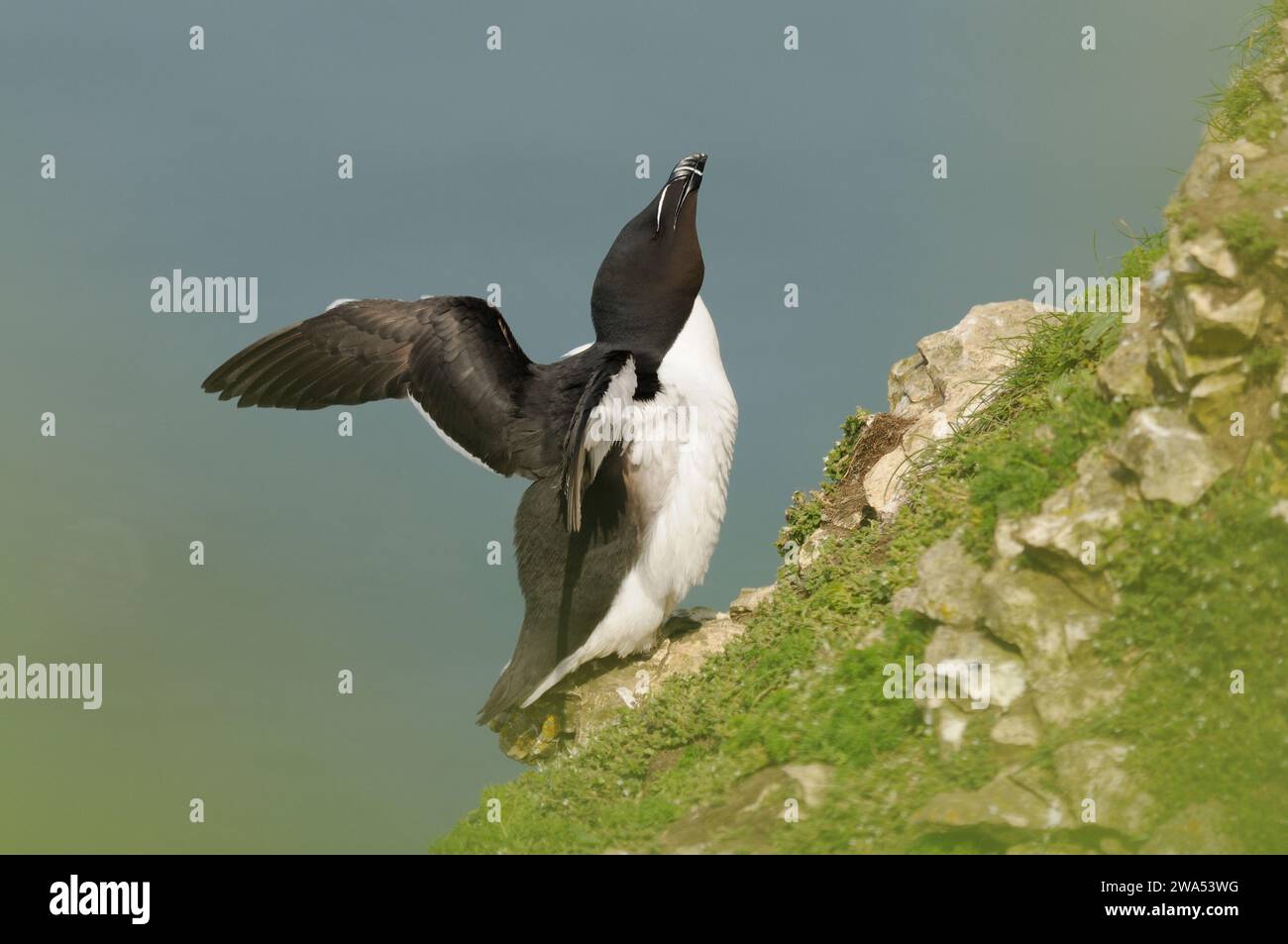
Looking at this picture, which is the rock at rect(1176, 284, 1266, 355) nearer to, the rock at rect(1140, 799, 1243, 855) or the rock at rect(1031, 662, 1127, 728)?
the rock at rect(1031, 662, 1127, 728)

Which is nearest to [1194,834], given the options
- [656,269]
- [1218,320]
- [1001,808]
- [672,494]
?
[1001,808]

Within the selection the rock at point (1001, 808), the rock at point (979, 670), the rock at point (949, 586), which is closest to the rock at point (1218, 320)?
the rock at point (949, 586)

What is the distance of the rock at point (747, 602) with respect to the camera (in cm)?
986

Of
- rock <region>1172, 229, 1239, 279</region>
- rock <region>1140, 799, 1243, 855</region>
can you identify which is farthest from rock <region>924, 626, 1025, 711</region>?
rock <region>1172, 229, 1239, 279</region>

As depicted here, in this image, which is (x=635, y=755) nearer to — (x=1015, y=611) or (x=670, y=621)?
(x=670, y=621)

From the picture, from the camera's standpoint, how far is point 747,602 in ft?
33.0

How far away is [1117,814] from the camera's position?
5480mm

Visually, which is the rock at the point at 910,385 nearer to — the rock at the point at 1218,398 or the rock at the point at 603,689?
the rock at the point at 603,689

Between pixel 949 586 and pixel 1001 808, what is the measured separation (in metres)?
1.38

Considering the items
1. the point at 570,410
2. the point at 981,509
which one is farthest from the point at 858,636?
the point at 570,410

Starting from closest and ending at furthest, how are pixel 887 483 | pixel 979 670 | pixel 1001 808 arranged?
pixel 1001 808 → pixel 979 670 → pixel 887 483

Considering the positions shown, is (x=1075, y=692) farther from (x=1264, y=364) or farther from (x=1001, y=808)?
(x=1264, y=364)

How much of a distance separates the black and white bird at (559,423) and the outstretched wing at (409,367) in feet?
0.03

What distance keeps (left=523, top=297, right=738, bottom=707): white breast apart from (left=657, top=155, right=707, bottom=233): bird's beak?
1.23 metres
